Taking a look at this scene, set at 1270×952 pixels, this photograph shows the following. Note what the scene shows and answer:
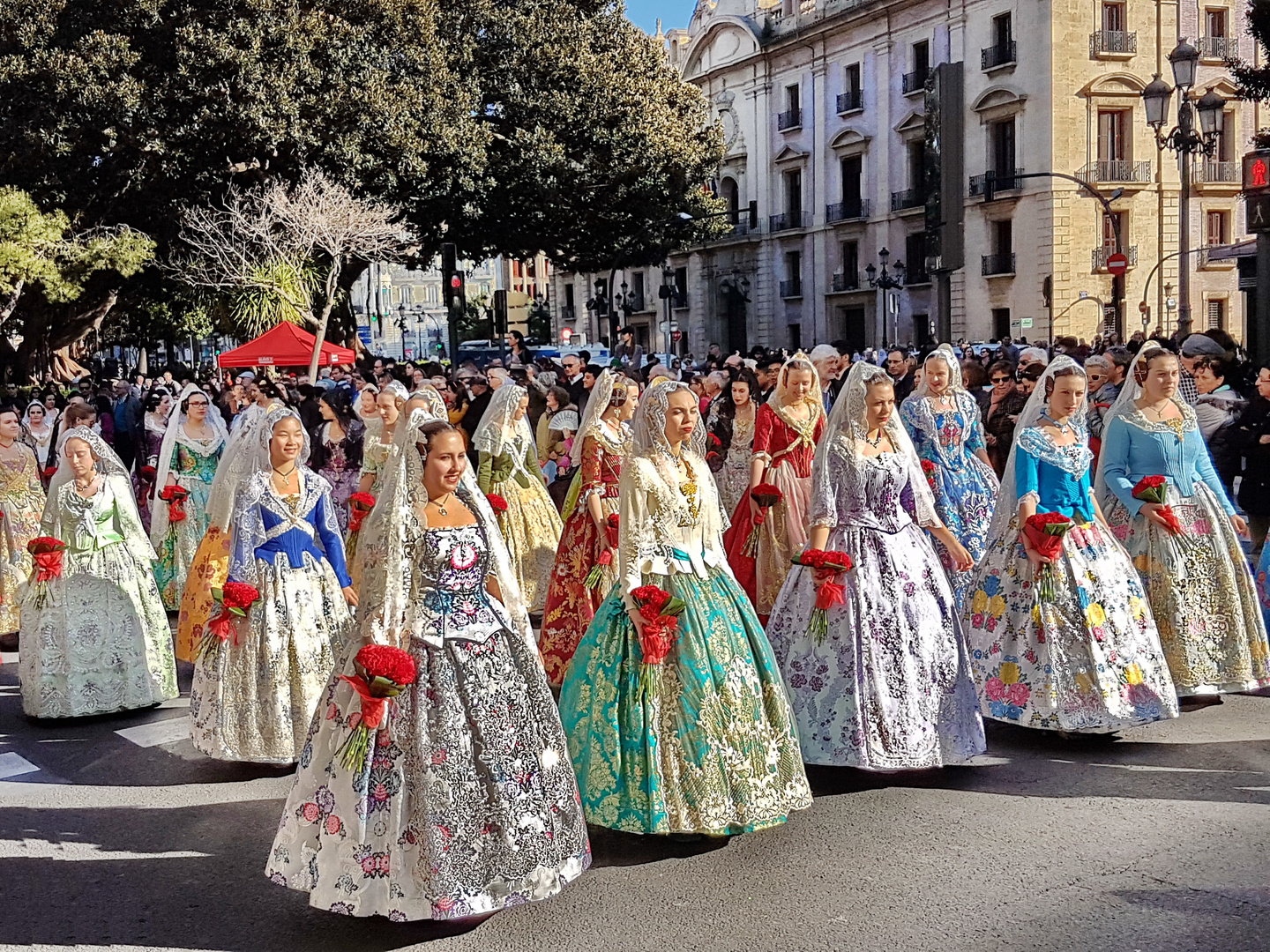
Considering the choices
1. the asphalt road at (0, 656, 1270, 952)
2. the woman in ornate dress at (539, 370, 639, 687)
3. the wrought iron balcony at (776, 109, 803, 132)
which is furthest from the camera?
the wrought iron balcony at (776, 109, 803, 132)

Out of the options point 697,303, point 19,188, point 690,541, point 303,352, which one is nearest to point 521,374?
point 303,352

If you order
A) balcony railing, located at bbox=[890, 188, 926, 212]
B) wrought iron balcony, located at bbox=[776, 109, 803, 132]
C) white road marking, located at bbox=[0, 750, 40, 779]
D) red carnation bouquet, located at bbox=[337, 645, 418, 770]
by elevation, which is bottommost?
white road marking, located at bbox=[0, 750, 40, 779]

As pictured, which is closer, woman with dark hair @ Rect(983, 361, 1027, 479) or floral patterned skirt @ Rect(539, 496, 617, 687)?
floral patterned skirt @ Rect(539, 496, 617, 687)

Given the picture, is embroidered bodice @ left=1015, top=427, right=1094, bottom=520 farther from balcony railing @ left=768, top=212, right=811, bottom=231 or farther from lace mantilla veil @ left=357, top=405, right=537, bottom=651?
balcony railing @ left=768, top=212, right=811, bottom=231

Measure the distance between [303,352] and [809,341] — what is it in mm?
31478

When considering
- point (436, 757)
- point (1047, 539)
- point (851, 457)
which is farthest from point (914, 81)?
point (436, 757)

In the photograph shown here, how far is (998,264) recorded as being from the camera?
42.7 meters

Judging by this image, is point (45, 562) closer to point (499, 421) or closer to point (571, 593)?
point (571, 593)

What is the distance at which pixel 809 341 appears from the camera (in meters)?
52.7

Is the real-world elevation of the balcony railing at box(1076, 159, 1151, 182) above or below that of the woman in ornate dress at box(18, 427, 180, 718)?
above

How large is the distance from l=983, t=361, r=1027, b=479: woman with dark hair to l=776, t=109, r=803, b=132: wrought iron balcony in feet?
142

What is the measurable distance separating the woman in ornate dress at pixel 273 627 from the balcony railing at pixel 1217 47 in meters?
41.8

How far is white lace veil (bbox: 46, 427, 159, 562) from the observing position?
793 centimetres

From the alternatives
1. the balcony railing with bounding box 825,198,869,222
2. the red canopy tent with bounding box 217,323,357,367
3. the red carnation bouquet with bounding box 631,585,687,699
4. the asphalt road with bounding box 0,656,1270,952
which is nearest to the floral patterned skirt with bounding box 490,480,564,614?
the asphalt road with bounding box 0,656,1270,952
